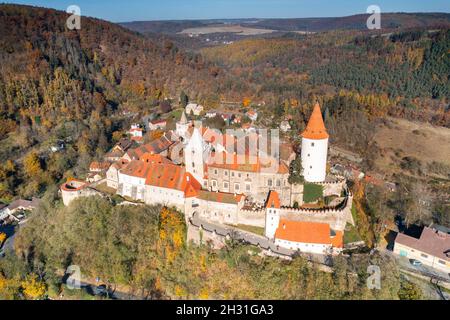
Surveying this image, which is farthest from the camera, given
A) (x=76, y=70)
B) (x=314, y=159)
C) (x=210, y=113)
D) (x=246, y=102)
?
(x=76, y=70)

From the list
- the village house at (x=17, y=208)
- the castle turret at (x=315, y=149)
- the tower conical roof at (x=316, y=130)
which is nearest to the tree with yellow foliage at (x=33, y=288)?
the village house at (x=17, y=208)

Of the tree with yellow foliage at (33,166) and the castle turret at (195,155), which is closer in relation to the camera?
the castle turret at (195,155)

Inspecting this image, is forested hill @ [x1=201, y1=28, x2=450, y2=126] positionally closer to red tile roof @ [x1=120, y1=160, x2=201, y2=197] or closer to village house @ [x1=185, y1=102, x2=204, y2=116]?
village house @ [x1=185, y1=102, x2=204, y2=116]

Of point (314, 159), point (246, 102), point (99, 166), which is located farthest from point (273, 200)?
point (246, 102)

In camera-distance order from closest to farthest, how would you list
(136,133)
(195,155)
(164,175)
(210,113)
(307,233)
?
1. (307,233)
2. (195,155)
3. (164,175)
4. (136,133)
5. (210,113)

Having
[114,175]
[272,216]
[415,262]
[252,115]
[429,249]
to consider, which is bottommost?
[415,262]

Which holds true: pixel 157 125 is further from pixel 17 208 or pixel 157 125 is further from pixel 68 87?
pixel 68 87

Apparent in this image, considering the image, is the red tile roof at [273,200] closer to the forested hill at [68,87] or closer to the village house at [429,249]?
the village house at [429,249]
